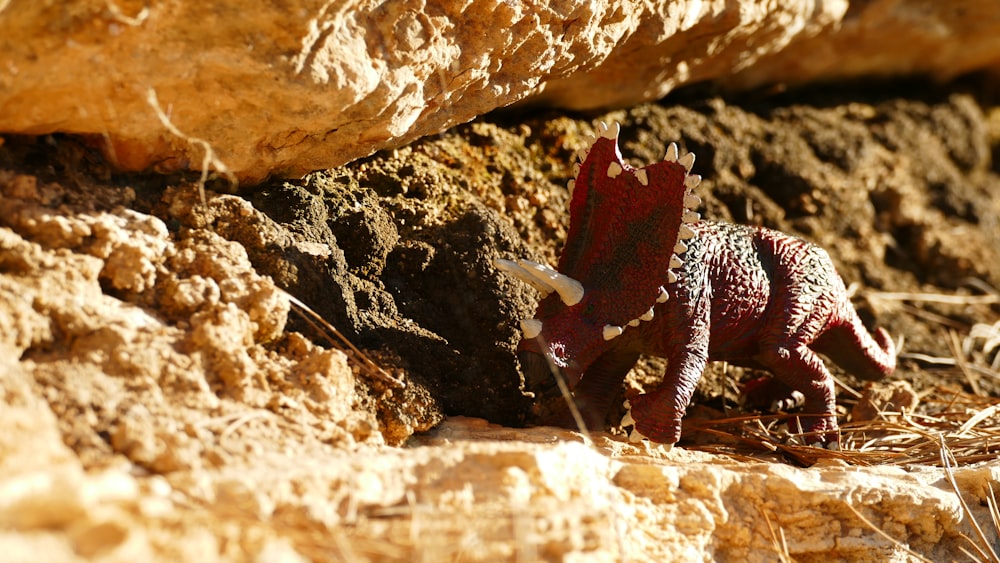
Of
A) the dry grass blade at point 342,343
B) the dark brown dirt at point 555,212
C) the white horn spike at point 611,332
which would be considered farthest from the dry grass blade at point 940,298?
the dry grass blade at point 342,343

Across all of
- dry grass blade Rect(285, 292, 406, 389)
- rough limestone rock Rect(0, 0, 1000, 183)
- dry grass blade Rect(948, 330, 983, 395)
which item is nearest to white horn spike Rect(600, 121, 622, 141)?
rough limestone rock Rect(0, 0, 1000, 183)

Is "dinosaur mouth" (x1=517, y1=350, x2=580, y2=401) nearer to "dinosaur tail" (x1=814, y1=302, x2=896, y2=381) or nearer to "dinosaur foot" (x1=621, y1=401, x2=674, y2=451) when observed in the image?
"dinosaur foot" (x1=621, y1=401, x2=674, y2=451)

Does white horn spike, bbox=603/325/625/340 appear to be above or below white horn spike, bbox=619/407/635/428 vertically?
above

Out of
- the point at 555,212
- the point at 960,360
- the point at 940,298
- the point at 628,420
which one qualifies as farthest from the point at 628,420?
Result: the point at 940,298

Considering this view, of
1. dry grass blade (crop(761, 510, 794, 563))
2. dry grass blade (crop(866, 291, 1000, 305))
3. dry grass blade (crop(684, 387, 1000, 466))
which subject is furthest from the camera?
dry grass blade (crop(866, 291, 1000, 305))

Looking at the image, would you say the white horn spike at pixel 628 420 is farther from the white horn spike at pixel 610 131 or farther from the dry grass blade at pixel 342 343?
the white horn spike at pixel 610 131

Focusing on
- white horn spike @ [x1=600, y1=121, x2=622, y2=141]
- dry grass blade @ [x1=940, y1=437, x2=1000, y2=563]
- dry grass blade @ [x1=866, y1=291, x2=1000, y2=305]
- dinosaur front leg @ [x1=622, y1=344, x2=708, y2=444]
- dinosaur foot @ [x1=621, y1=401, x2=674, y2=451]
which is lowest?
dry grass blade @ [x1=940, y1=437, x2=1000, y2=563]
